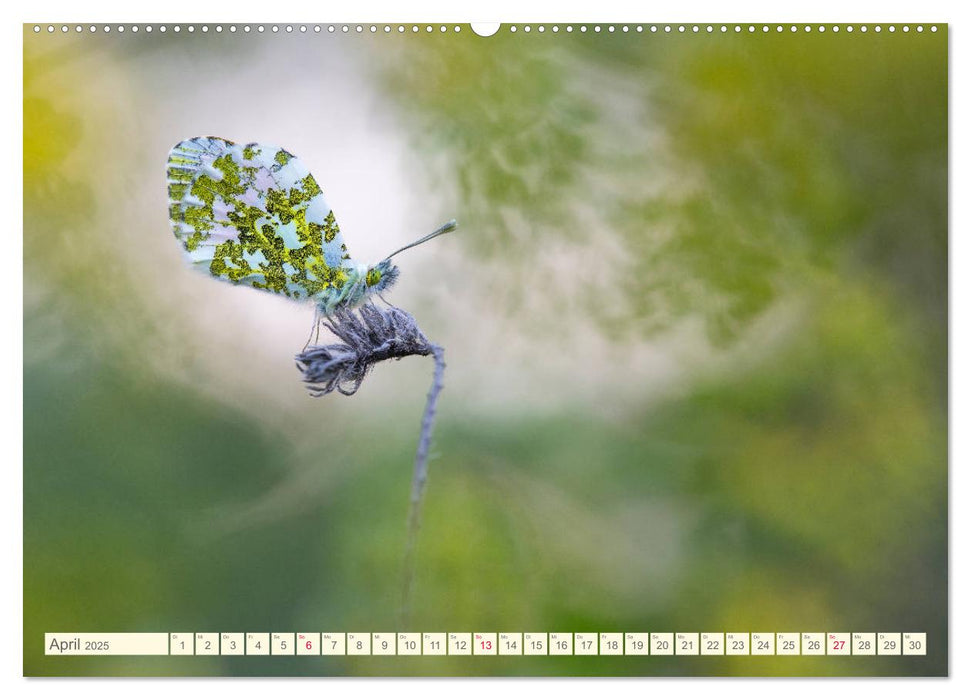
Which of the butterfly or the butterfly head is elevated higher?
the butterfly

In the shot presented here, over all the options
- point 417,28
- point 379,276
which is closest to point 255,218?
point 379,276

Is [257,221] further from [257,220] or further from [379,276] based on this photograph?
[379,276]

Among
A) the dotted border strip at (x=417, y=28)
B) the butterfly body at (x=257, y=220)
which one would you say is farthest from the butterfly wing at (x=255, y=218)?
the dotted border strip at (x=417, y=28)

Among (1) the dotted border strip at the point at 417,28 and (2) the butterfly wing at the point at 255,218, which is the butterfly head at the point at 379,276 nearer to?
(2) the butterfly wing at the point at 255,218

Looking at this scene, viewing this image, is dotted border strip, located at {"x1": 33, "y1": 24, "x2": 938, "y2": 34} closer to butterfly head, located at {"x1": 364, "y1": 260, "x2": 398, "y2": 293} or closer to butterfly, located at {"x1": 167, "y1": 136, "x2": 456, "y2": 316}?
butterfly, located at {"x1": 167, "y1": 136, "x2": 456, "y2": 316}

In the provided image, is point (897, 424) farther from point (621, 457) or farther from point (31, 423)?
point (31, 423)

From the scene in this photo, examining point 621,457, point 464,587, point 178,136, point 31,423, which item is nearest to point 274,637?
point 464,587

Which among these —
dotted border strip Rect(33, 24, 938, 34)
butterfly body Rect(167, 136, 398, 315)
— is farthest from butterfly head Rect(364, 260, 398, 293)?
dotted border strip Rect(33, 24, 938, 34)
